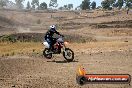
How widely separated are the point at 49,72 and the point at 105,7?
10828 cm

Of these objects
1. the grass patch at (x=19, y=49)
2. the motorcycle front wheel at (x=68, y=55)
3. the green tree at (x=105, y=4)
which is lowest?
the green tree at (x=105, y=4)

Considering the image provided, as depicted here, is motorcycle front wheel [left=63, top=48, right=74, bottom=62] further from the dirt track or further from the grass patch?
the grass patch

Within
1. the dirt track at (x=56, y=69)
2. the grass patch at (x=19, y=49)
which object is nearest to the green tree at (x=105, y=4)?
the grass patch at (x=19, y=49)

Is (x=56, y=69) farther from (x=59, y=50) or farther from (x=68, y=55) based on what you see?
(x=59, y=50)

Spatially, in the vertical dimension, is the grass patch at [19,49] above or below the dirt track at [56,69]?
below

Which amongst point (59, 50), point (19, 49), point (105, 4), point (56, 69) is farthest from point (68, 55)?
point (105, 4)

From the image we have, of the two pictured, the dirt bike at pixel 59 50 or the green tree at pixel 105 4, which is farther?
the green tree at pixel 105 4

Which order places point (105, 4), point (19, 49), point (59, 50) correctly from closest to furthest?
point (59, 50) → point (19, 49) → point (105, 4)

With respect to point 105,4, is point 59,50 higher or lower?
higher

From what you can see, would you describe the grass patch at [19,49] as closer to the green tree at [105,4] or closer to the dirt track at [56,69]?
the dirt track at [56,69]

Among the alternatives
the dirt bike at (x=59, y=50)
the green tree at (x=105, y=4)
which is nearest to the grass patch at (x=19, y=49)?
the dirt bike at (x=59, y=50)

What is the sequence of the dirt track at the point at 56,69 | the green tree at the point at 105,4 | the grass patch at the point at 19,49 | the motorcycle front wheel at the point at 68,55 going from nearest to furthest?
the dirt track at the point at 56,69 < the motorcycle front wheel at the point at 68,55 < the grass patch at the point at 19,49 < the green tree at the point at 105,4

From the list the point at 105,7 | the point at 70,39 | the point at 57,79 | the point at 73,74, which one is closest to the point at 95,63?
the point at 73,74

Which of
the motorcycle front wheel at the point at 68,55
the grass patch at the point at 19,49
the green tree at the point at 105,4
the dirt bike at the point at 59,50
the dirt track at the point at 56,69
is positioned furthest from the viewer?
the green tree at the point at 105,4
